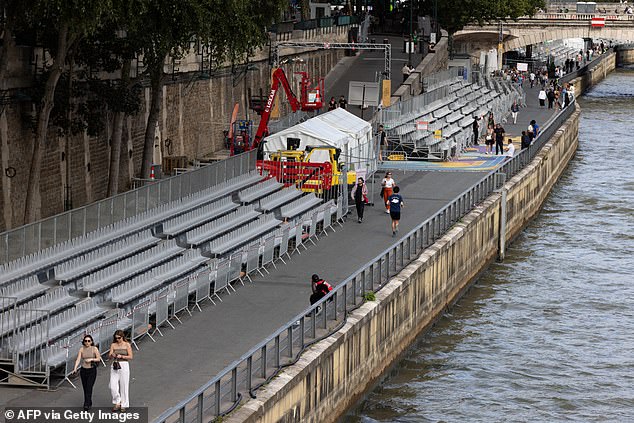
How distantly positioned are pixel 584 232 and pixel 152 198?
22180 mm

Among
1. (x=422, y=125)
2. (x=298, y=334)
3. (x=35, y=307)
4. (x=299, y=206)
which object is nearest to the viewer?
(x=298, y=334)

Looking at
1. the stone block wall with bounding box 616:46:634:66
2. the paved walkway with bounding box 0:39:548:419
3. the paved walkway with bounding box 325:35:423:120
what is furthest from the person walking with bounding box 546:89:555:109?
the stone block wall with bounding box 616:46:634:66

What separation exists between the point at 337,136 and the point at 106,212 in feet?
47.7

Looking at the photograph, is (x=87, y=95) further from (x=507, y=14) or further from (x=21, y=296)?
(x=507, y=14)

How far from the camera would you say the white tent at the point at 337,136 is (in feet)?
146

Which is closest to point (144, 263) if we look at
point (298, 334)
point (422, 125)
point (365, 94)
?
point (298, 334)

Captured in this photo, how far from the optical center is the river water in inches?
1196

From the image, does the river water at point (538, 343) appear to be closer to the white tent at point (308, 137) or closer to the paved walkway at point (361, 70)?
the white tent at point (308, 137)

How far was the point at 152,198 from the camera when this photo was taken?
35.4 meters

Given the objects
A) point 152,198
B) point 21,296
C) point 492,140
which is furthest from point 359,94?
point 21,296

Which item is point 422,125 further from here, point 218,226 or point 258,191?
point 218,226

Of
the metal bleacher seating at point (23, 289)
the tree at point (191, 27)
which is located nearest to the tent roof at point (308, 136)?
the tree at point (191, 27)

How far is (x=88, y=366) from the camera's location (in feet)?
71.7

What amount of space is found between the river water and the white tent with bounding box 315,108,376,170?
5502mm
